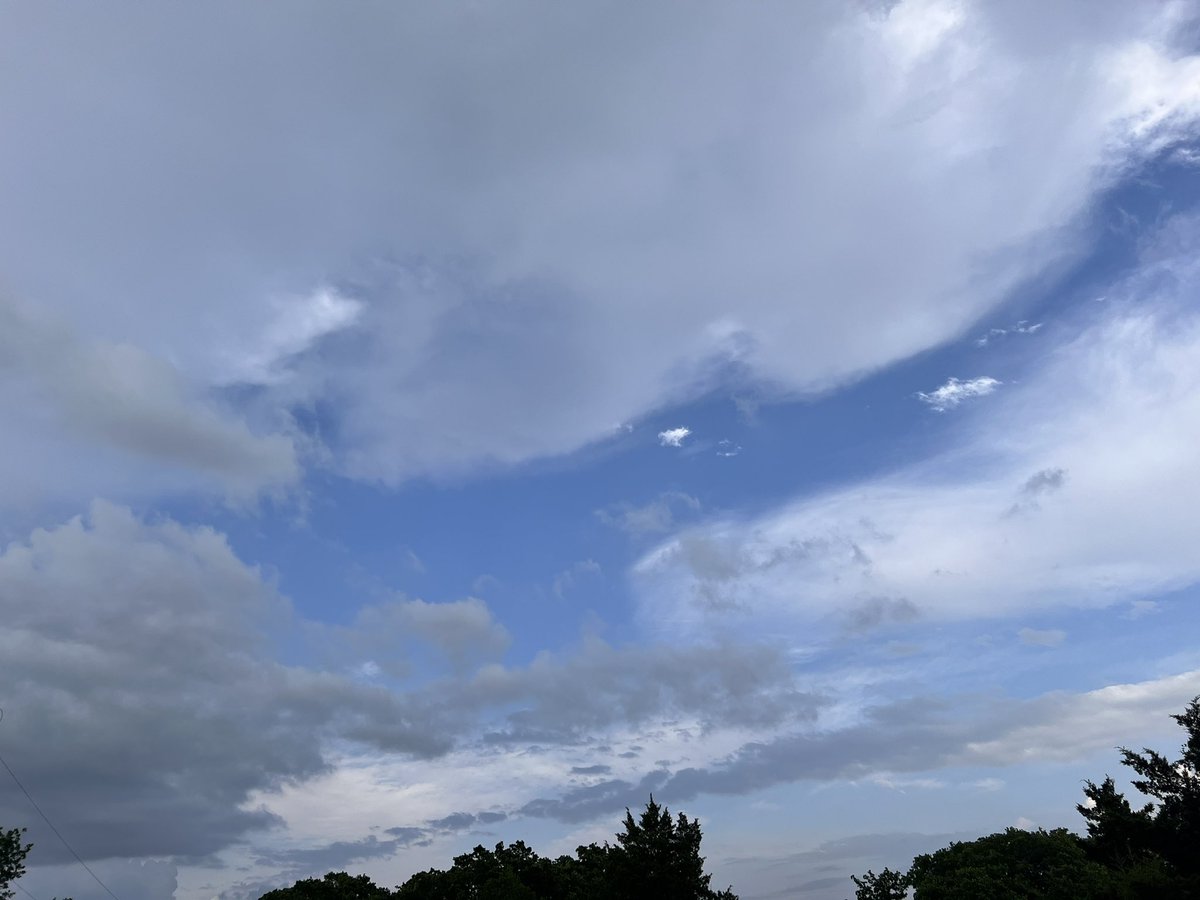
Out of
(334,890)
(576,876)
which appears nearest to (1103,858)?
(576,876)

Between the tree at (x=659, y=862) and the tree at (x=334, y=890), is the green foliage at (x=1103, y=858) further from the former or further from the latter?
the tree at (x=334, y=890)

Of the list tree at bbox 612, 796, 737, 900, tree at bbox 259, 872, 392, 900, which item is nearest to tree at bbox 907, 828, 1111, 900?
tree at bbox 612, 796, 737, 900

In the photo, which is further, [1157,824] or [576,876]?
[576,876]

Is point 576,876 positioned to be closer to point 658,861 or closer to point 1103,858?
point 658,861

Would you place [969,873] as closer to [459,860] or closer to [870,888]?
[870,888]

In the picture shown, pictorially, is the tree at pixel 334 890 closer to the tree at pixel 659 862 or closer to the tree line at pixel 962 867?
the tree line at pixel 962 867

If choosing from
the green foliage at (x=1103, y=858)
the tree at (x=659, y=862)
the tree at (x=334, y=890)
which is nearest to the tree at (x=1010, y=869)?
the green foliage at (x=1103, y=858)

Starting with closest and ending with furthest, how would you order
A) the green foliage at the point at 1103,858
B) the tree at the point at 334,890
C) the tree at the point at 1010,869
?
1. the green foliage at the point at 1103,858
2. the tree at the point at 1010,869
3. the tree at the point at 334,890

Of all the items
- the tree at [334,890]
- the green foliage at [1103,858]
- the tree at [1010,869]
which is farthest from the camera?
the tree at [334,890]

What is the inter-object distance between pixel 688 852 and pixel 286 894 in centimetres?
4749

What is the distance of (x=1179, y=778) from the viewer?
2334 inches

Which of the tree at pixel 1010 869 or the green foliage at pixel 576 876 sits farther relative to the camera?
the tree at pixel 1010 869

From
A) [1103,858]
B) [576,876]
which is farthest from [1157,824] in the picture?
[576,876]

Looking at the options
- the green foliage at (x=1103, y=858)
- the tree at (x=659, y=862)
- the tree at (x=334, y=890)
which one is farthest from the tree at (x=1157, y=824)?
the tree at (x=334, y=890)
